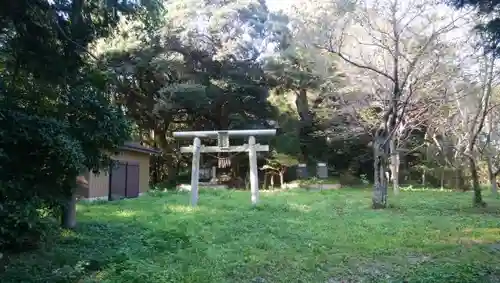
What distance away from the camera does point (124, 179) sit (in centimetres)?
1655

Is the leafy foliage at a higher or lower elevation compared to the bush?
higher

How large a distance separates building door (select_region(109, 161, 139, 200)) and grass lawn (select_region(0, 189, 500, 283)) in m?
5.09

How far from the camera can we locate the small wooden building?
1400 centimetres

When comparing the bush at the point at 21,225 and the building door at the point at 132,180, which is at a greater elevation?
the building door at the point at 132,180

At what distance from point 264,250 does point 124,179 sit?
1111 centimetres

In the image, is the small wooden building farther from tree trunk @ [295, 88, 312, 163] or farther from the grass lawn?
tree trunk @ [295, 88, 312, 163]

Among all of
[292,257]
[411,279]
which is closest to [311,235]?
[292,257]

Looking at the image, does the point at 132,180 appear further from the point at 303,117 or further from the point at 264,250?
the point at 303,117

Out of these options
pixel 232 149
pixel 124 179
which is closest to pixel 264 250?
pixel 232 149

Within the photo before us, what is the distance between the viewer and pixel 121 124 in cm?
589

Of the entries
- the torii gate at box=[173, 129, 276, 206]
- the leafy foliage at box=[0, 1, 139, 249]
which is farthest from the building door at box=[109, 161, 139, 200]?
the leafy foliage at box=[0, 1, 139, 249]

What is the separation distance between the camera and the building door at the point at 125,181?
51.5 feet

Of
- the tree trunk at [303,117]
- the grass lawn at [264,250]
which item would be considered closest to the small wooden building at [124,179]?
the grass lawn at [264,250]

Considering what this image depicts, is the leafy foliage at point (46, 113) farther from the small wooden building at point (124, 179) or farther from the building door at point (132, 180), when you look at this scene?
the building door at point (132, 180)
